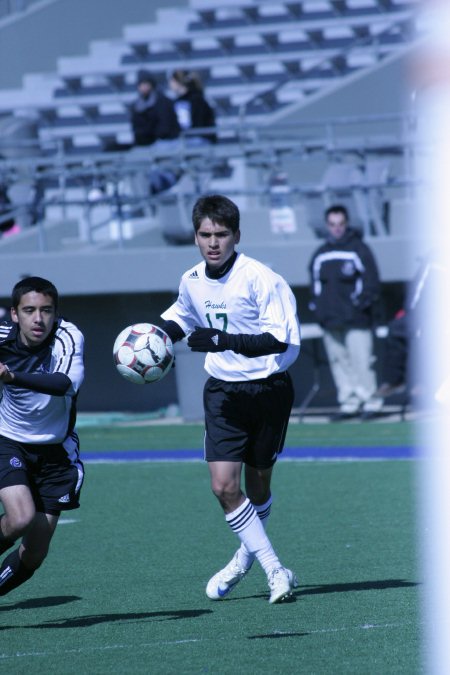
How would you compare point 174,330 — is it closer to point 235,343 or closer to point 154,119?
point 235,343

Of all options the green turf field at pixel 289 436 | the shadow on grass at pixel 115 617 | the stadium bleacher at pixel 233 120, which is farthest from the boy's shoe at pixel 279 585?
the stadium bleacher at pixel 233 120

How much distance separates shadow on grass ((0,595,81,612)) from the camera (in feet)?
20.9

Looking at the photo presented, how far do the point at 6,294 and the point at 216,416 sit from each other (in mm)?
11073

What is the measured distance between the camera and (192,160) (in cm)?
1792

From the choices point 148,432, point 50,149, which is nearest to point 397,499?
point 148,432

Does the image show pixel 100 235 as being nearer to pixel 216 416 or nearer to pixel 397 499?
pixel 397 499

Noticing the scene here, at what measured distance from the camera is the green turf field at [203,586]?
5.13 m

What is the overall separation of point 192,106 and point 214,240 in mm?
12345

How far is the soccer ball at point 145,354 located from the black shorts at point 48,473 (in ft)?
1.60

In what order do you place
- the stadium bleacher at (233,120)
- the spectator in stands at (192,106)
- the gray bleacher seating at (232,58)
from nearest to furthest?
the stadium bleacher at (233,120) → the spectator in stands at (192,106) → the gray bleacher seating at (232,58)

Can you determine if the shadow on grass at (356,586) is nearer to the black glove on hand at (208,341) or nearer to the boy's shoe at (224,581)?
the boy's shoe at (224,581)

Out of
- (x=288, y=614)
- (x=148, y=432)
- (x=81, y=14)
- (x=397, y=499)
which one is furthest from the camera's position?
(x=81, y=14)

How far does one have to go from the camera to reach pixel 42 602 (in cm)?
648

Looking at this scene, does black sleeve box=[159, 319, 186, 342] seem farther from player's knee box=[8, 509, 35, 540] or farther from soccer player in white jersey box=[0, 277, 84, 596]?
player's knee box=[8, 509, 35, 540]
